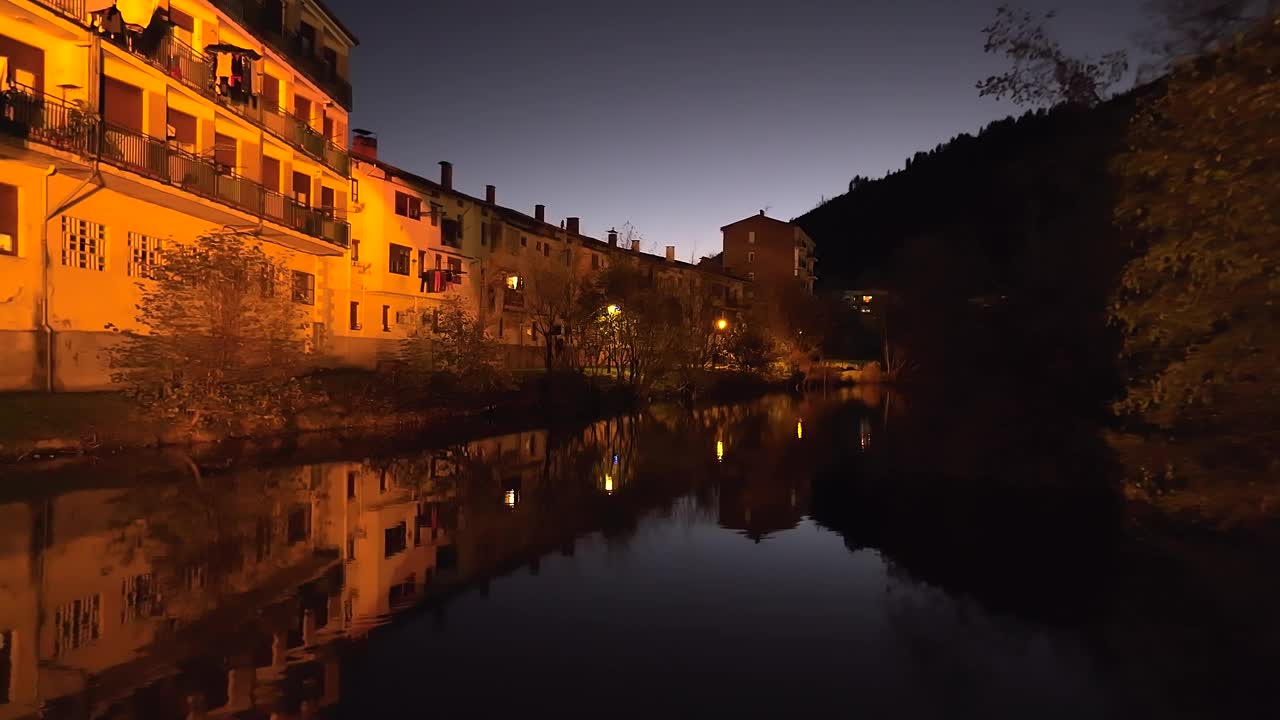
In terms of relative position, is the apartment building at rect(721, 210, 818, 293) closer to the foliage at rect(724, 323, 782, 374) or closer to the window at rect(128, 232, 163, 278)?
the foliage at rect(724, 323, 782, 374)

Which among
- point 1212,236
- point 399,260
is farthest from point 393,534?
point 399,260

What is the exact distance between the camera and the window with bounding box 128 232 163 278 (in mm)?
24625

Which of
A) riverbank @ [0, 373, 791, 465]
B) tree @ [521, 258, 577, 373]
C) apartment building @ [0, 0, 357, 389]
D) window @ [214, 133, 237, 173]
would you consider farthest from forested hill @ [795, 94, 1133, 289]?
window @ [214, 133, 237, 173]

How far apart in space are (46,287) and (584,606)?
2050 cm

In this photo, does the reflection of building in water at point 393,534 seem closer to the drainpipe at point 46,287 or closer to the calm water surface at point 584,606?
the calm water surface at point 584,606

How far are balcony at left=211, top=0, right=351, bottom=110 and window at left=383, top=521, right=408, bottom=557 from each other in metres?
25.0

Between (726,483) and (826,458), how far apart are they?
245 inches

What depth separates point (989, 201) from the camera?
249 feet

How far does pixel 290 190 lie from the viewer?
3416 centimetres

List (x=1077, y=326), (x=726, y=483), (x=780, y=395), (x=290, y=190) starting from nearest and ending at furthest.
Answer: (x=726, y=483) → (x=1077, y=326) → (x=290, y=190) → (x=780, y=395)

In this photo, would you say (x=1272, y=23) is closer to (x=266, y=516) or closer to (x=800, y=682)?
(x=800, y=682)

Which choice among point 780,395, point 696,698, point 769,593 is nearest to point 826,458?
point 769,593

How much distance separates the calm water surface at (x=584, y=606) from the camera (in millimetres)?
6793

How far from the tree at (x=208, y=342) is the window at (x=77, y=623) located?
10.7 m
